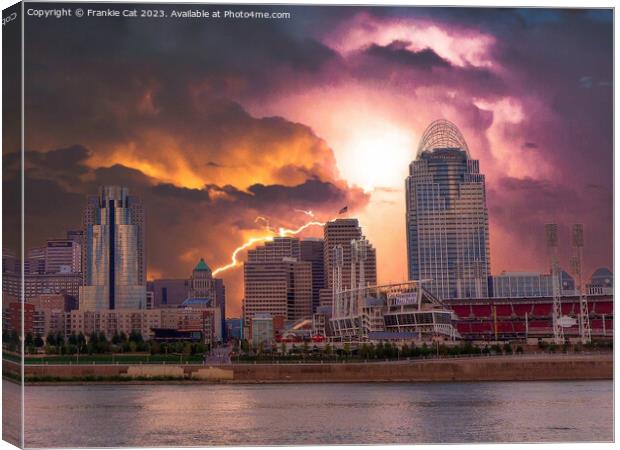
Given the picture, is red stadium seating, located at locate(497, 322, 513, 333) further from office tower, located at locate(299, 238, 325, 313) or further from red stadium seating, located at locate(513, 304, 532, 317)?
office tower, located at locate(299, 238, 325, 313)

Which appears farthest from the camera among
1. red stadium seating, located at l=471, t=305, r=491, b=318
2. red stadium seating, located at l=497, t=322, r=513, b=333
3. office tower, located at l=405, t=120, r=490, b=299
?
office tower, located at l=405, t=120, r=490, b=299

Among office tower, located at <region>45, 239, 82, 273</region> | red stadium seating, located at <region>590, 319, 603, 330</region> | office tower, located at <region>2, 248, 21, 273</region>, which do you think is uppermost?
office tower, located at <region>45, 239, 82, 273</region>

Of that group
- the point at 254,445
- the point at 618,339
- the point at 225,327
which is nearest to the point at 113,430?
the point at 254,445

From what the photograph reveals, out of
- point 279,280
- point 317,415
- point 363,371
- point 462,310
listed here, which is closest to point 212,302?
point 279,280

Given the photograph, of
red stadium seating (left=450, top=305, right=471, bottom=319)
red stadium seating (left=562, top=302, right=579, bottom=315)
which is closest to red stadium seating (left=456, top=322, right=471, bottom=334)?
red stadium seating (left=450, top=305, right=471, bottom=319)

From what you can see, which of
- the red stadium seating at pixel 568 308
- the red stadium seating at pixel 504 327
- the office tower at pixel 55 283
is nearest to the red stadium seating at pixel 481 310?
the red stadium seating at pixel 504 327

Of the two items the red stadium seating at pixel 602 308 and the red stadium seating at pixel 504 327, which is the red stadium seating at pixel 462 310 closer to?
the red stadium seating at pixel 504 327
